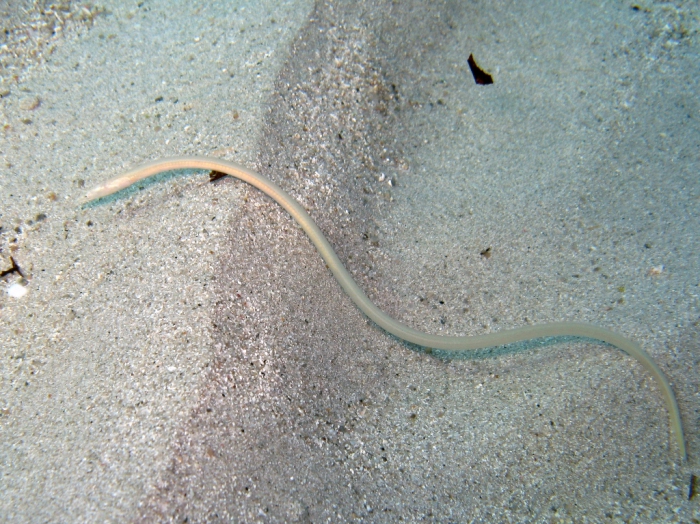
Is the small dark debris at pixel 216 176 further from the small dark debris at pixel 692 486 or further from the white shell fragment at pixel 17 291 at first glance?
the small dark debris at pixel 692 486

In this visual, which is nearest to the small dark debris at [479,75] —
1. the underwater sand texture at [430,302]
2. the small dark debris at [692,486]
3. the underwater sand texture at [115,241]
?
the underwater sand texture at [430,302]

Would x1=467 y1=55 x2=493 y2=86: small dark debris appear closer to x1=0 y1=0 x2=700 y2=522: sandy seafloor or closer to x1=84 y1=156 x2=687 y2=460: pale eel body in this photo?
x1=0 y1=0 x2=700 y2=522: sandy seafloor

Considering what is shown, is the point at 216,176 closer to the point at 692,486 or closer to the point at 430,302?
the point at 430,302

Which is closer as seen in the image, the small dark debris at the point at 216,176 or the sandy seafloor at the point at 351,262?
the sandy seafloor at the point at 351,262

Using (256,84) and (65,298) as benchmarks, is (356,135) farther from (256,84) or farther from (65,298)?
(65,298)

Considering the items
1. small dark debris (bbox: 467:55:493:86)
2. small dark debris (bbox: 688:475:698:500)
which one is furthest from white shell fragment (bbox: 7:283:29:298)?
small dark debris (bbox: 688:475:698:500)

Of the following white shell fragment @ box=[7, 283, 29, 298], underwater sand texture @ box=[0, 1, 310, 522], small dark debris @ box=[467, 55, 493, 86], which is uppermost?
small dark debris @ box=[467, 55, 493, 86]

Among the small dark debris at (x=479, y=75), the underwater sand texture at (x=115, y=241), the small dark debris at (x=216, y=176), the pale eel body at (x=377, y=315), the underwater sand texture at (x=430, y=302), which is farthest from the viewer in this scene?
the small dark debris at (x=479, y=75)

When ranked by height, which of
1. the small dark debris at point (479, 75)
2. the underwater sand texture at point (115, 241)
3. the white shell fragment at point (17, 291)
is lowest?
the white shell fragment at point (17, 291)
